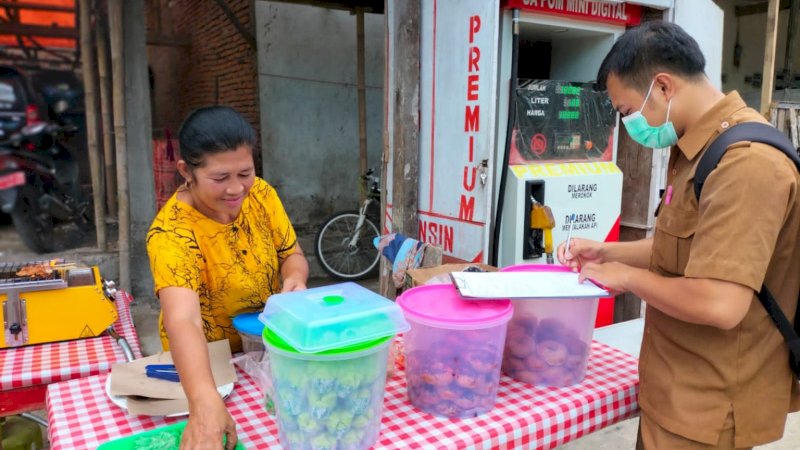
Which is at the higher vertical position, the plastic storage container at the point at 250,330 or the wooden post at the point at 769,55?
the wooden post at the point at 769,55

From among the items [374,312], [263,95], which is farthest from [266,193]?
[263,95]

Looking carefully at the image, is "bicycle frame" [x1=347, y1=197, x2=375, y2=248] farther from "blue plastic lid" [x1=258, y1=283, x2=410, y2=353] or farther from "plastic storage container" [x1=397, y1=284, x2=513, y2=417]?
"blue plastic lid" [x1=258, y1=283, x2=410, y2=353]

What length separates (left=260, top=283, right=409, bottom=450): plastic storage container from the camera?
1.04 m

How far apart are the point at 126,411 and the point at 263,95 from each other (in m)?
5.01

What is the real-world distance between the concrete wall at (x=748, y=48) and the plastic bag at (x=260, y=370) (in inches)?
336

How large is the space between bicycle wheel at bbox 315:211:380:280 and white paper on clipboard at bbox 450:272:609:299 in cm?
440

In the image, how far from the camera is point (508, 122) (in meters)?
3.04

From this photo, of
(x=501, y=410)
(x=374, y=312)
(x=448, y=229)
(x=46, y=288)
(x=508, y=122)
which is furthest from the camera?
(x=448, y=229)

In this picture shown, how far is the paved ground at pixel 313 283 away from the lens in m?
2.96

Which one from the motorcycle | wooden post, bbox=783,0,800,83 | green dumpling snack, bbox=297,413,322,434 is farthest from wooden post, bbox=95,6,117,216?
wooden post, bbox=783,0,800,83

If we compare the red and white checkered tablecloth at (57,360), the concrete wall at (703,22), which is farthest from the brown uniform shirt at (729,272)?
the concrete wall at (703,22)

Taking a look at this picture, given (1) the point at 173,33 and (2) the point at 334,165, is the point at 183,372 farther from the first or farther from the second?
(1) the point at 173,33

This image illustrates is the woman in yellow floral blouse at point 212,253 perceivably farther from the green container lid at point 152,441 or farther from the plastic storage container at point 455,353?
the plastic storage container at point 455,353

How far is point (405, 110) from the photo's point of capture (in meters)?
3.31
